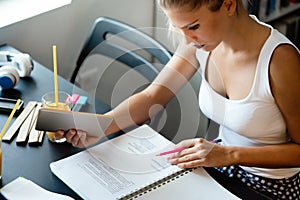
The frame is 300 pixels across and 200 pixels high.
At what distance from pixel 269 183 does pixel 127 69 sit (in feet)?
3.29

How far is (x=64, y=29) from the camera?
2.06 m

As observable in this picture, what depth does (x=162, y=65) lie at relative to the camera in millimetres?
1681

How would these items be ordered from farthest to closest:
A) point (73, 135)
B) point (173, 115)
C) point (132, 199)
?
point (173, 115) → point (73, 135) → point (132, 199)

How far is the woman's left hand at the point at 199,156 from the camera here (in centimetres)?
125

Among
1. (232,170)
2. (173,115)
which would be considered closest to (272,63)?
(232,170)

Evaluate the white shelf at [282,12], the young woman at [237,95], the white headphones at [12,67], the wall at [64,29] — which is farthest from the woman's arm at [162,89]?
the white shelf at [282,12]

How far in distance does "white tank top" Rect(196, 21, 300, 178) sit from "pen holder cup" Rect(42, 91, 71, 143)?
383mm

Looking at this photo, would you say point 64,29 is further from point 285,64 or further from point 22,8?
point 285,64

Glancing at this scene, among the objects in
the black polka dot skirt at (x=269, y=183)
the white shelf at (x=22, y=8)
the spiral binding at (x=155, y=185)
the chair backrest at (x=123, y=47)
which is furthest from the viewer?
the white shelf at (x=22, y=8)

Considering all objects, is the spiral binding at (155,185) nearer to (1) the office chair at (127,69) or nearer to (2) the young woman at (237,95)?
(2) the young woman at (237,95)

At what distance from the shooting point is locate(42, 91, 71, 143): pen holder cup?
1351 mm

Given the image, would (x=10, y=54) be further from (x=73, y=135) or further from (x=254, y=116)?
(x=254, y=116)

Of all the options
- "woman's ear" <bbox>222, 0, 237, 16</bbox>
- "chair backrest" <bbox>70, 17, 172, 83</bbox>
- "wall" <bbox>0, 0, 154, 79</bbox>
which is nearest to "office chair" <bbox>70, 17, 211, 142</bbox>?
"chair backrest" <bbox>70, 17, 172, 83</bbox>

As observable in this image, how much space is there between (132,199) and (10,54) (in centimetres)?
73
